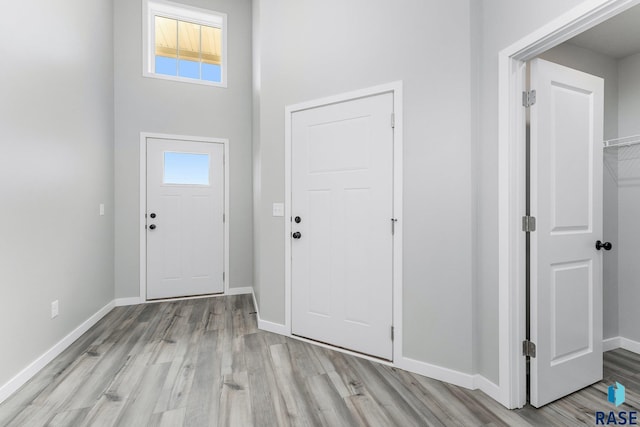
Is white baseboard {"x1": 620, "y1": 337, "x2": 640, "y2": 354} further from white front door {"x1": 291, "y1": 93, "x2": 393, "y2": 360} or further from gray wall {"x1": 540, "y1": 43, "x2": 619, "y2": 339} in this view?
white front door {"x1": 291, "y1": 93, "x2": 393, "y2": 360}

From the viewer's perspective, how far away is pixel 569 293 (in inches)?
74.4

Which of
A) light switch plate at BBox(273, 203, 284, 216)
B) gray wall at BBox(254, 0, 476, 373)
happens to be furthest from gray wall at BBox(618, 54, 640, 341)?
light switch plate at BBox(273, 203, 284, 216)

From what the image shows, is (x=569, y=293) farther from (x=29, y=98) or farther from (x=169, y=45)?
(x=169, y=45)

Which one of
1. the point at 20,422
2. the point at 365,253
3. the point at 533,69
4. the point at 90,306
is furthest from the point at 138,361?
the point at 533,69

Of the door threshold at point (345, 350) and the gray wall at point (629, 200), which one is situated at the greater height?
the gray wall at point (629, 200)

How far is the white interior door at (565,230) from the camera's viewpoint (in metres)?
1.79

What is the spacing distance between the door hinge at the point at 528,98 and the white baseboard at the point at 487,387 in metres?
1.70

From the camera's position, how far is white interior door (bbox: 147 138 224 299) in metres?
3.82

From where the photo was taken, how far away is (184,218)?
3.93 metres

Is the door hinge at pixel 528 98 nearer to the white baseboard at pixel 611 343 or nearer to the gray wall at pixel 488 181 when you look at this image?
the gray wall at pixel 488 181

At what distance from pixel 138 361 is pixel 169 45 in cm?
378

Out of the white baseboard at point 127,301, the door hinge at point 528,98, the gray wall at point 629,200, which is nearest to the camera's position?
the door hinge at point 528,98

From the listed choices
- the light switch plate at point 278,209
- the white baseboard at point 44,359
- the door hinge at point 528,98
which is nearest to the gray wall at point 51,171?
the white baseboard at point 44,359

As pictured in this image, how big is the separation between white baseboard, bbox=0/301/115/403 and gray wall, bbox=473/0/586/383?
294cm
